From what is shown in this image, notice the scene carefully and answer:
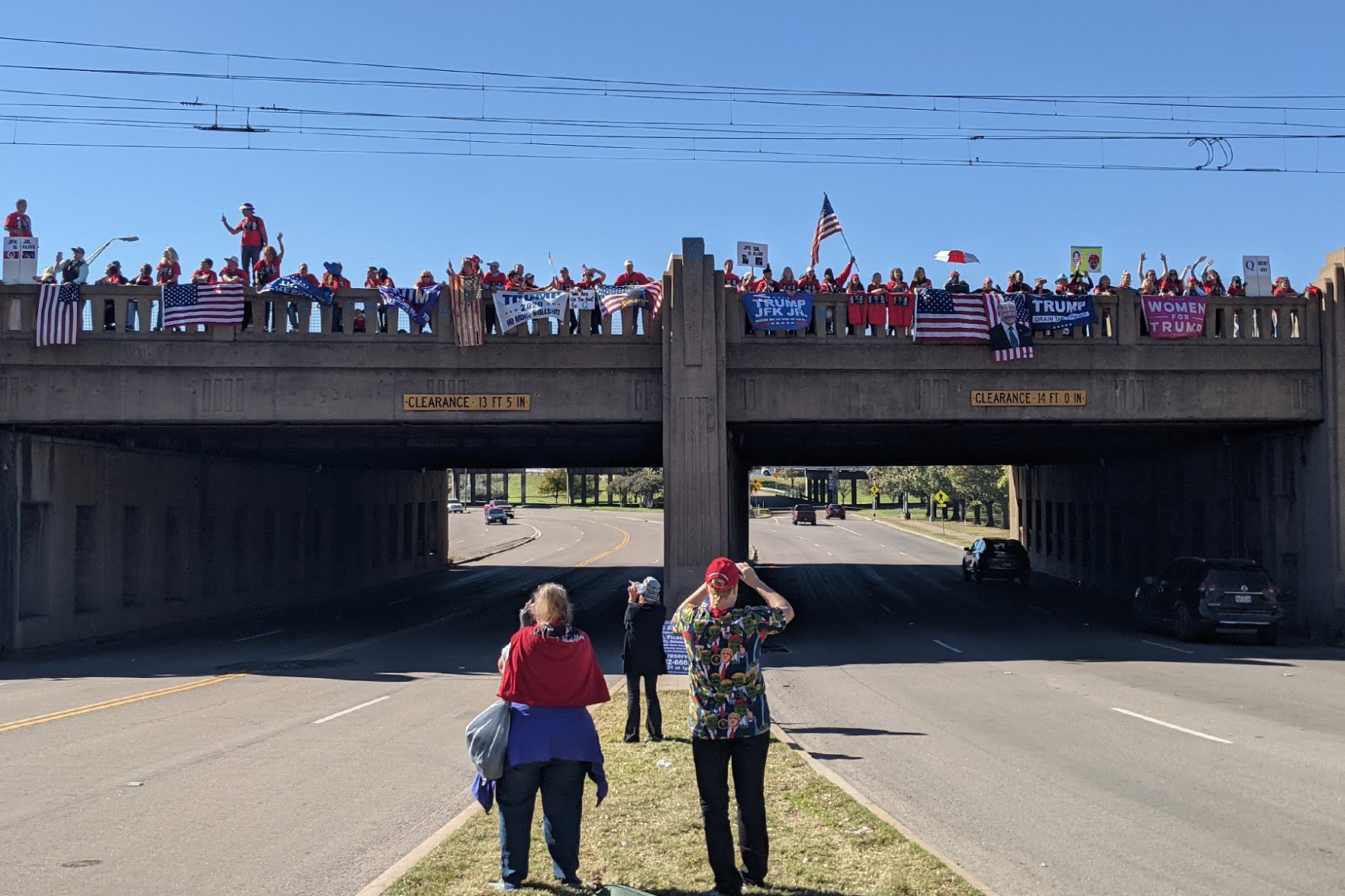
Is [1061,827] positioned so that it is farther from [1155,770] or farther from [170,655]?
[170,655]

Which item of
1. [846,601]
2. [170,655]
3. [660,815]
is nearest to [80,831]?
[660,815]

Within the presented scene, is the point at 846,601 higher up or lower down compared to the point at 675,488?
lower down

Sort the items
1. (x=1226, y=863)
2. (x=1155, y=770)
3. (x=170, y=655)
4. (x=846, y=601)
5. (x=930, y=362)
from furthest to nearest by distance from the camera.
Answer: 1. (x=846, y=601)
2. (x=930, y=362)
3. (x=170, y=655)
4. (x=1155, y=770)
5. (x=1226, y=863)

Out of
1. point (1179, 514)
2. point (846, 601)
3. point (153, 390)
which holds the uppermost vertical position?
point (153, 390)

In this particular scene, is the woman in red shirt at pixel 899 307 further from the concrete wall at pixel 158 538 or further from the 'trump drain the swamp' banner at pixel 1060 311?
the concrete wall at pixel 158 538

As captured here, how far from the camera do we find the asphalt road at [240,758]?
299 inches

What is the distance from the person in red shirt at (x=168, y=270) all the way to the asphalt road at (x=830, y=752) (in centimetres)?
735

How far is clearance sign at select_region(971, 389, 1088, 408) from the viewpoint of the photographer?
2508cm

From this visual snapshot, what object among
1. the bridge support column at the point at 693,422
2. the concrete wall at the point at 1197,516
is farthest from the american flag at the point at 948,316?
the concrete wall at the point at 1197,516

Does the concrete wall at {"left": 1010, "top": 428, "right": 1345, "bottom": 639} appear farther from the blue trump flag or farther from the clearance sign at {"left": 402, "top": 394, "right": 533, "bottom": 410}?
the blue trump flag

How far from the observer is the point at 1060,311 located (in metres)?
25.0

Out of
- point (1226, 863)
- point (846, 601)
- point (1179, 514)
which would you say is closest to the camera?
point (1226, 863)

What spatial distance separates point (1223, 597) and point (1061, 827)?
17.5 m

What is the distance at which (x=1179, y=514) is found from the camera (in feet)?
109
